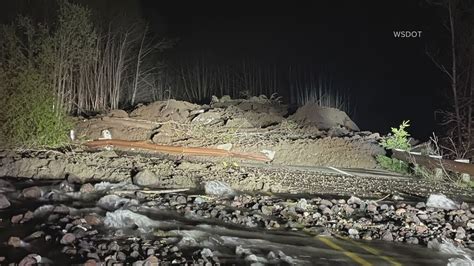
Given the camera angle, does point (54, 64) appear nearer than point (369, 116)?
Yes

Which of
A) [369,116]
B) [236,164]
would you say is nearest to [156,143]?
[236,164]

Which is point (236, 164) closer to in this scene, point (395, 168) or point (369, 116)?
point (395, 168)

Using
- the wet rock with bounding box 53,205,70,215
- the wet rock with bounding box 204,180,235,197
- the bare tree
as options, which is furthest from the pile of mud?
the wet rock with bounding box 53,205,70,215

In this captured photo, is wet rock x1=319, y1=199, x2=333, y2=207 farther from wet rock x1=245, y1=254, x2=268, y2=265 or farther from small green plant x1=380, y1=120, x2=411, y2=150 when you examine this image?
small green plant x1=380, y1=120, x2=411, y2=150

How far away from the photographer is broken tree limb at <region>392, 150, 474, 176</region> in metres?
11.7

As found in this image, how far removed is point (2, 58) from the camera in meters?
12.5

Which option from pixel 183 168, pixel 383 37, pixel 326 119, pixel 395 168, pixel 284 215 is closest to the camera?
pixel 284 215

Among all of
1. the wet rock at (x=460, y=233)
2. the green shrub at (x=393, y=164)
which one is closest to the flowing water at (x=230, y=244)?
the wet rock at (x=460, y=233)

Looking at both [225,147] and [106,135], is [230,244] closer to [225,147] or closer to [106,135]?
[225,147]

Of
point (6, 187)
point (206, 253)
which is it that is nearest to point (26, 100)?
point (6, 187)

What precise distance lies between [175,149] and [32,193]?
5.93 metres

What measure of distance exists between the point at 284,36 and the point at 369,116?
39.9 ft

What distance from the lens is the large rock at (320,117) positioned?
18.9 m

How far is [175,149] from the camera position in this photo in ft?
46.8
